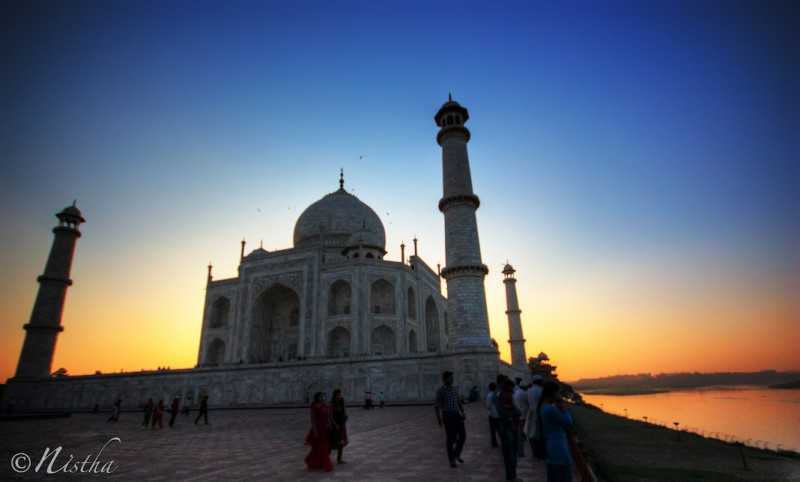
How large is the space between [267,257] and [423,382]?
1797 cm

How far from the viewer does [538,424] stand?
5.75 m

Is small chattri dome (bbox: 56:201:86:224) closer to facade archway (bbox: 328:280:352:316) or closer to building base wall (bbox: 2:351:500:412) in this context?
building base wall (bbox: 2:351:500:412)

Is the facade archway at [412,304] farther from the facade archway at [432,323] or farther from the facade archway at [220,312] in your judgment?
the facade archway at [220,312]

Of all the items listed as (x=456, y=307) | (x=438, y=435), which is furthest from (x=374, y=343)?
(x=438, y=435)

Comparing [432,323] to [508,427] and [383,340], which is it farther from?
[508,427]

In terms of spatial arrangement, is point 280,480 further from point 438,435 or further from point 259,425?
point 259,425

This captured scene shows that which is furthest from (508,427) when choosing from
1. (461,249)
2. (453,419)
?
(461,249)

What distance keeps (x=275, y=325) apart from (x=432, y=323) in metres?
12.7

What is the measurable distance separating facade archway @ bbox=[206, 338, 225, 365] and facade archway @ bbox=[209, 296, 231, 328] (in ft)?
4.18

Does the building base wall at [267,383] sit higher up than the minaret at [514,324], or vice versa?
the minaret at [514,324]

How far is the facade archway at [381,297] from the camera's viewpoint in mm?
30703

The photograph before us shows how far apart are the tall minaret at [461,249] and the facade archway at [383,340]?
11.4 m

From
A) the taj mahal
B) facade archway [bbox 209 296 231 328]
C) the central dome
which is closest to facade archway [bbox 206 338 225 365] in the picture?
the taj mahal

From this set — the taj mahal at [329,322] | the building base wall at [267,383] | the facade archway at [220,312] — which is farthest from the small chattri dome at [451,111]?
the facade archway at [220,312]
